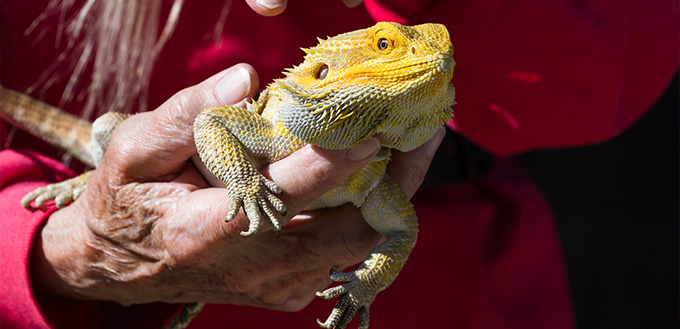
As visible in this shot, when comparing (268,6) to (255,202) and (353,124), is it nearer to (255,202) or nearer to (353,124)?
(353,124)

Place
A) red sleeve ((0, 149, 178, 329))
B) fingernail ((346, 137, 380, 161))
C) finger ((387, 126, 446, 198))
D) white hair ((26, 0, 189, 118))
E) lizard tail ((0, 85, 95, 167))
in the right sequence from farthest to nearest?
1. lizard tail ((0, 85, 95, 167))
2. white hair ((26, 0, 189, 118))
3. red sleeve ((0, 149, 178, 329))
4. finger ((387, 126, 446, 198))
5. fingernail ((346, 137, 380, 161))

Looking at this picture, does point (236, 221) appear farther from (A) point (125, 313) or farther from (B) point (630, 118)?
(B) point (630, 118)

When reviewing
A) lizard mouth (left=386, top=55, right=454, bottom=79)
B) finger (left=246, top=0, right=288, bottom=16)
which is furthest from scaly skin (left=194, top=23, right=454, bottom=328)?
finger (left=246, top=0, right=288, bottom=16)

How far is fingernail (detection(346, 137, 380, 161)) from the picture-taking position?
1263 mm

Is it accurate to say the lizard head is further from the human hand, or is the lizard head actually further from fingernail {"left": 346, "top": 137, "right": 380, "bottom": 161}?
the human hand

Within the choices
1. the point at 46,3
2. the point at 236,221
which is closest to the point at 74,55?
the point at 46,3

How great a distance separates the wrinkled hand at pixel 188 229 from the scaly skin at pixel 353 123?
0.16ft

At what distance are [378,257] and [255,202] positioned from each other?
11.0 inches

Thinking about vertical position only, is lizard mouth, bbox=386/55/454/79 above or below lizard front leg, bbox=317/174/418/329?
above

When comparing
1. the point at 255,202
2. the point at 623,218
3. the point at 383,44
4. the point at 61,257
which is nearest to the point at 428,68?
the point at 383,44

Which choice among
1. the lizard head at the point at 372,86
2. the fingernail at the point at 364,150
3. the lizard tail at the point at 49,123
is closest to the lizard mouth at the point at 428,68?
the lizard head at the point at 372,86

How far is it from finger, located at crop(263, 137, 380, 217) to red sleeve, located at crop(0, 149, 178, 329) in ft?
2.38

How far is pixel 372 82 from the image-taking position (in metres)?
1.19

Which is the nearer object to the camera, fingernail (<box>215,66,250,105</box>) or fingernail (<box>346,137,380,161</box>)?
fingernail (<box>346,137,380,161</box>)
